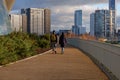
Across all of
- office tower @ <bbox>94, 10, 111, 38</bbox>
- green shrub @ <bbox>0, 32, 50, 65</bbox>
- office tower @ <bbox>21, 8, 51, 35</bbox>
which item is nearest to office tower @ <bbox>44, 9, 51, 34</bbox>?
office tower @ <bbox>21, 8, 51, 35</bbox>

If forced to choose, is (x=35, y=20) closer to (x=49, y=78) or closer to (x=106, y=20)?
(x=106, y=20)

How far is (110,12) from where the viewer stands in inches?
3969

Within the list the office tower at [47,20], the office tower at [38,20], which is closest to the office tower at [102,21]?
the office tower at [47,20]

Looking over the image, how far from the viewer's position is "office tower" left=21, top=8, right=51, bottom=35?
66869mm

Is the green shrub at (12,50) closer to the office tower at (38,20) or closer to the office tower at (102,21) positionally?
the office tower at (38,20)

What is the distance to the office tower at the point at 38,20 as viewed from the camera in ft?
219

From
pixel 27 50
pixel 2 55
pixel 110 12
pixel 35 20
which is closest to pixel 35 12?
pixel 35 20

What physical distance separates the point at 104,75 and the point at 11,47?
7666mm

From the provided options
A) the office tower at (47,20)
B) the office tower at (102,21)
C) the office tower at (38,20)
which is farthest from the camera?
the office tower at (102,21)

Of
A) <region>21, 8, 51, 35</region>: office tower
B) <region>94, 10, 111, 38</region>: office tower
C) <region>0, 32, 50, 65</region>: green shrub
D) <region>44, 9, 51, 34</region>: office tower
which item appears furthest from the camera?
<region>94, 10, 111, 38</region>: office tower

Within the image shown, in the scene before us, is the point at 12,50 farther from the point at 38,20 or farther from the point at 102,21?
the point at 102,21

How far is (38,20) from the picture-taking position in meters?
69.9

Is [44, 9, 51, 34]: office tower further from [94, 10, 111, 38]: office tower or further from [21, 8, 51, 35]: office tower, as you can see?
[94, 10, 111, 38]: office tower

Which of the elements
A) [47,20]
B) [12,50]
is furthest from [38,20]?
[12,50]
